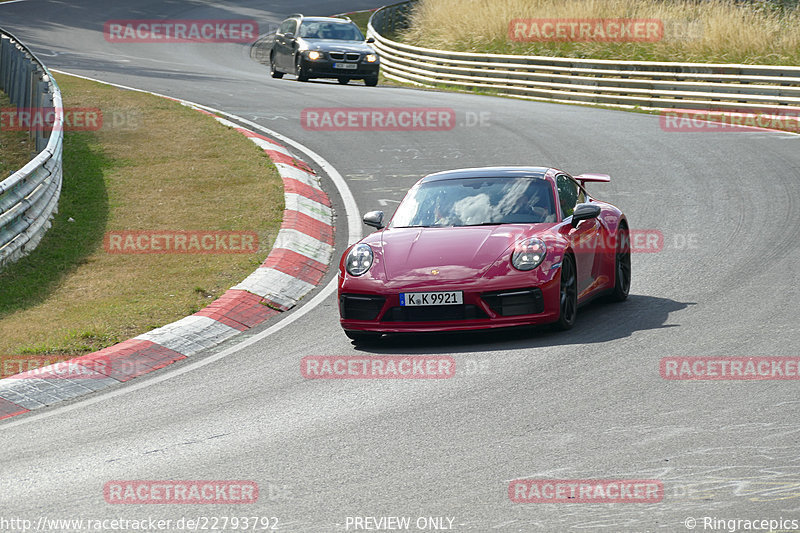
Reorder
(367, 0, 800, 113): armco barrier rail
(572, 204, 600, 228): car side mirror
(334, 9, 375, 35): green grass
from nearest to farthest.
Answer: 1. (572, 204, 600, 228): car side mirror
2. (367, 0, 800, 113): armco barrier rail
3. (334, 9, 375, 35): green grass

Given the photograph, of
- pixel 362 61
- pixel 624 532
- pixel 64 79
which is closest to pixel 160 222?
pixel 624 532

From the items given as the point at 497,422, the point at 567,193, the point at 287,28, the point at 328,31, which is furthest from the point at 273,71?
the point at 497,422

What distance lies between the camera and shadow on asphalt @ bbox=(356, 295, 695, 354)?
903 centimetres

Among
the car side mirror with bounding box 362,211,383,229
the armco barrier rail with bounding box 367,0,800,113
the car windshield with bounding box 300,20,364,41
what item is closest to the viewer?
the car side mirror with bounding box 362,211,383,229

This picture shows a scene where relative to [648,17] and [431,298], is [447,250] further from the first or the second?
[648,17]

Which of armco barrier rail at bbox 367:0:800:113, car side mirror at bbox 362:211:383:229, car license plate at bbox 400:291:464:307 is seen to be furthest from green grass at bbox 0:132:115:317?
armco barrier rail at bbox 367:0:800:113

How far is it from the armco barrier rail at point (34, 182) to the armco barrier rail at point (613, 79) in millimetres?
12532

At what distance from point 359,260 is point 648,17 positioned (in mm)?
22794

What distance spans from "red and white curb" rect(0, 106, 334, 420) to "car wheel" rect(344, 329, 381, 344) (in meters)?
1.21

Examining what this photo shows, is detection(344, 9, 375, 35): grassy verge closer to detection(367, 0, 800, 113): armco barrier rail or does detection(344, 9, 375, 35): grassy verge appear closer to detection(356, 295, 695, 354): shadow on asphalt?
detection(367, 0, 800, 113): armco barrier rail

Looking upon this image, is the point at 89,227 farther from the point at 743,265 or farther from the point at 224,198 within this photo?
the point at 743,265

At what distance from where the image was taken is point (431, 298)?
29.6 feet

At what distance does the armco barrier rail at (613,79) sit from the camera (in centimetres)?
2298

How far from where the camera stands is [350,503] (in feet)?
18.1
